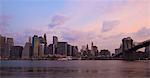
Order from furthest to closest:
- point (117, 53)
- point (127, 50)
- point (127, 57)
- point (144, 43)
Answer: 1. point (117, 53)
2. point (127, 57)
3. point (127, 50)
4. point (144, 43)

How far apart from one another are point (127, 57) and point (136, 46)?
701 cm

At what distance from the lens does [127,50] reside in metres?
38.9

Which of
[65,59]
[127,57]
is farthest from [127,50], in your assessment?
[65,59]

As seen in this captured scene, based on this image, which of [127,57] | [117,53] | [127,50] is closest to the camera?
[127,50]

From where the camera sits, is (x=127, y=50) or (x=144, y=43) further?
(x=127, y=50)

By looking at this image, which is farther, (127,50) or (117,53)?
(117,53)

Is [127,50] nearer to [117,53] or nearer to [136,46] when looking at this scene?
[136,46]

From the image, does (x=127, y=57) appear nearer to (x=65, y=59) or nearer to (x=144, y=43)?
(x=144, y=43)

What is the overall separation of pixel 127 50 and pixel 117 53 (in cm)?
694

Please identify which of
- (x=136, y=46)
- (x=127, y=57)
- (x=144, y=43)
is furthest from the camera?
(x=127, y=57)

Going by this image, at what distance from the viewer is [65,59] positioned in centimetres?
6003

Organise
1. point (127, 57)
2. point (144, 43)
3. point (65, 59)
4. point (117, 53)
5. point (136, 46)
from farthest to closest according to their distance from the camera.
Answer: point (65, 59), point (117, 53), point (127, 57), point (136, 46), point (144, 43)

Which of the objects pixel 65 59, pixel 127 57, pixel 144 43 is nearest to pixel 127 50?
pixel 127 57

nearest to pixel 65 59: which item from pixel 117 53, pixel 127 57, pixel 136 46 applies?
pixel 117 53
